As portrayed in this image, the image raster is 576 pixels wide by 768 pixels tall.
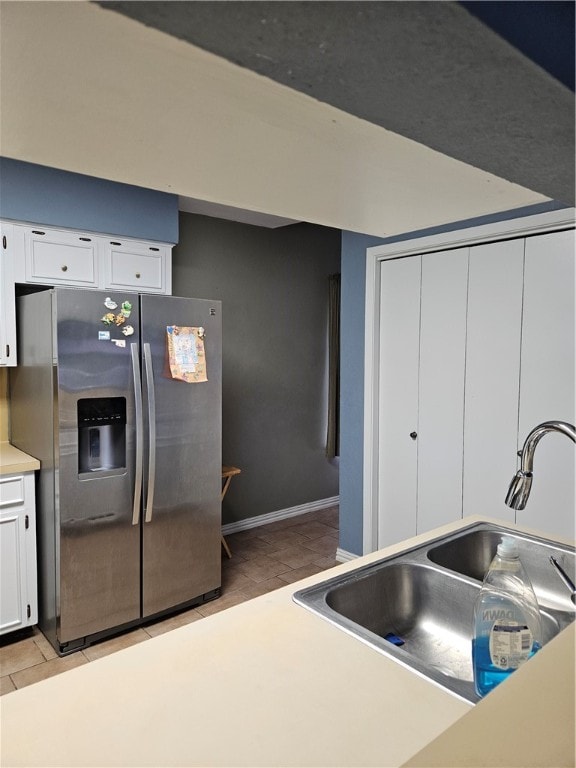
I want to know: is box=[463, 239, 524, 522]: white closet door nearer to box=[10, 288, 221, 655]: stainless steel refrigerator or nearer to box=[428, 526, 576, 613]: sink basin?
box=[428, 526, 576, 613]: sink basin

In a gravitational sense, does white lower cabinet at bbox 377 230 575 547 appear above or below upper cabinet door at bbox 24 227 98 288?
below

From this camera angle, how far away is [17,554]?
260 cm

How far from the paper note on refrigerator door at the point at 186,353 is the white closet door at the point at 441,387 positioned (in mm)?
1291

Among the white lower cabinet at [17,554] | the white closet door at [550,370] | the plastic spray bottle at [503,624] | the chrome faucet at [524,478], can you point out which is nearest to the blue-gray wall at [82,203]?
the white lower cabinet at [17,554]

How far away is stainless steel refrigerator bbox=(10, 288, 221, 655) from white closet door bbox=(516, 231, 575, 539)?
1.66 m

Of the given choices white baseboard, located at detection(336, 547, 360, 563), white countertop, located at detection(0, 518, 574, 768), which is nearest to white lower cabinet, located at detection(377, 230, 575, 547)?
white baseboard, located at detection(336, 547, 360, 563)

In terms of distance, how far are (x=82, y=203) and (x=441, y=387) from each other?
2.25 m

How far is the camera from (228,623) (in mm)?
1156

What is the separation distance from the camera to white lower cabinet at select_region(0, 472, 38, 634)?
255cm

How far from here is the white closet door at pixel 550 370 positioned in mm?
2488

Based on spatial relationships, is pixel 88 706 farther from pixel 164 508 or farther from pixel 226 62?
pixel 164 508

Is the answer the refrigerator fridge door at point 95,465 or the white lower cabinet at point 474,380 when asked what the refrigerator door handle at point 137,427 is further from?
the white lower cabinet at point 474,380

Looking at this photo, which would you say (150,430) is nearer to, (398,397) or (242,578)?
(242,578)

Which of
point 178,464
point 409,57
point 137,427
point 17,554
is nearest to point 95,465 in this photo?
point 137,427
